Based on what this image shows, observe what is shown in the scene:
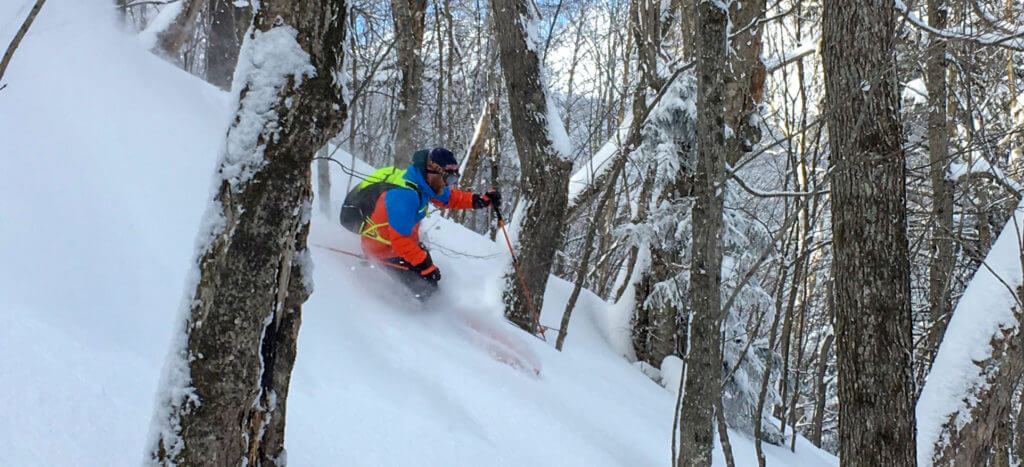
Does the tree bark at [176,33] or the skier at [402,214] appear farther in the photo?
the tree bark at [176,33]

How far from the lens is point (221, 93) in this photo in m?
7.56

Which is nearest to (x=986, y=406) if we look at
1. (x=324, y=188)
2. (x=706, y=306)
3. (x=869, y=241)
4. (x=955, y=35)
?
(x=869, y=241)

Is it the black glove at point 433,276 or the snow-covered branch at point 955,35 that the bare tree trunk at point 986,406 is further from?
the black glove at point 433,276

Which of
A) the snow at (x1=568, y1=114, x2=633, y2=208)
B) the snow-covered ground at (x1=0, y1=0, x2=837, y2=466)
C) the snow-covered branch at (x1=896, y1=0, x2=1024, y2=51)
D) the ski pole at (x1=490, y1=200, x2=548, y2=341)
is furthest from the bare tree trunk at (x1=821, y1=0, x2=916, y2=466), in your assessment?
the snow at (x1=568, y1=114, x2=633, y2=208)

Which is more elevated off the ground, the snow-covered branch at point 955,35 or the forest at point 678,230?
the snow-covered branch at point 955,35

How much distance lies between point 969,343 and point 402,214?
4174 mm

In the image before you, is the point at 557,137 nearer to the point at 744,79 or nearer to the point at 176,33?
the point at 744,79

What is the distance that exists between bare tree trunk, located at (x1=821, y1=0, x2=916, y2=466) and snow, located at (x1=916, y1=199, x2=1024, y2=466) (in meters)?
1.89

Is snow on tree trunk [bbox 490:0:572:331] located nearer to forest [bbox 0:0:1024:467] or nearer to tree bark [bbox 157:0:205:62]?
forest [bbox 0:0:1024:467]

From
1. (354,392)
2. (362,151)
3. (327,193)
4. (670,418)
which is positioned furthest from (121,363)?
(362,151)

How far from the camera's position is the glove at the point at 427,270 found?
5.68 m

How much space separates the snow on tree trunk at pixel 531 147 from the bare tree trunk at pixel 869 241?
2908 millimetres

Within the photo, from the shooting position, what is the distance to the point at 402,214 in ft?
18.0

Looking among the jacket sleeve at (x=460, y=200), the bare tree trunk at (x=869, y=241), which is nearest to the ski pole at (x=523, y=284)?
the jacket sleeve at (x=460, y=200)
